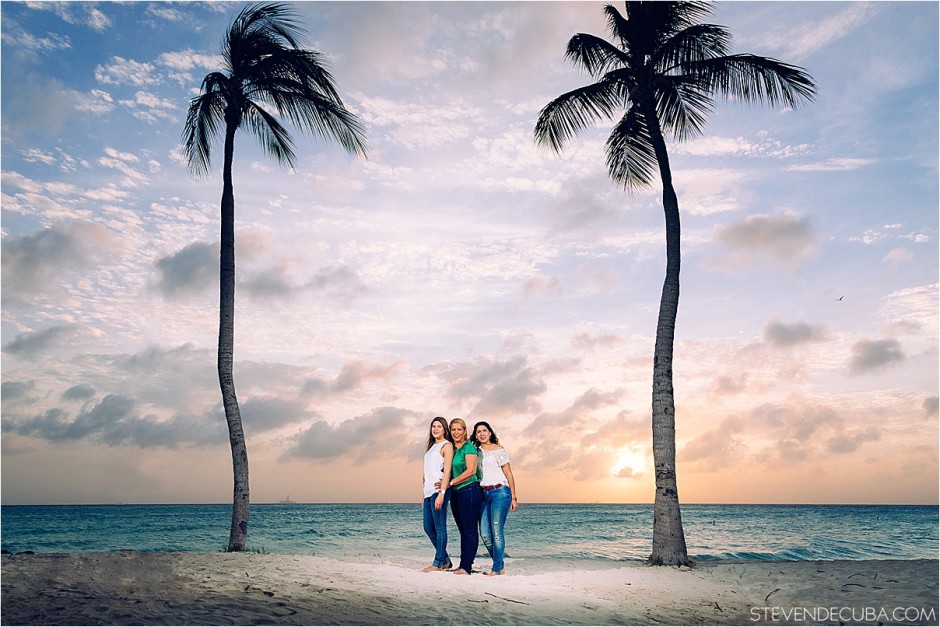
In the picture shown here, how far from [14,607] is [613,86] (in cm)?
1290

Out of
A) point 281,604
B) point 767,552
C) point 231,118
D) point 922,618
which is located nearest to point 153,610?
point 281,604

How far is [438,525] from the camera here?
923 centimetres

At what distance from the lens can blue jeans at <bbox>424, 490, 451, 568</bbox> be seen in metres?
9.19

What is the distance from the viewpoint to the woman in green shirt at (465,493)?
8.88 metres

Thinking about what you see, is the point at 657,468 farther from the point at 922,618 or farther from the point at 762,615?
the point at 922,618

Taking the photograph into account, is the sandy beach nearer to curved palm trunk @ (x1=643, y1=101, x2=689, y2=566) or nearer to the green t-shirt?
curved palm trunk @ (x1=643, y1=101, x2=689, y2=566)

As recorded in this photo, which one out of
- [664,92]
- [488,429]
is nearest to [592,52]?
[664,92]

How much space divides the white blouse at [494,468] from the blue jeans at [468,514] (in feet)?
0.75

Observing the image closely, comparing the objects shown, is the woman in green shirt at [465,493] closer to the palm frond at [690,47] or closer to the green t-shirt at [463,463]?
the green t-shirt at [463,463]

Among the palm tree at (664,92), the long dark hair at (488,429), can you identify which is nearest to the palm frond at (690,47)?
the palm tree at (664,92)

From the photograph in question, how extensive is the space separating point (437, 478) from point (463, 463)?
1.54 feet

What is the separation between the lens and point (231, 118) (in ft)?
43.2

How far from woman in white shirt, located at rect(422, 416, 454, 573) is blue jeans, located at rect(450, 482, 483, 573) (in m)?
0.20

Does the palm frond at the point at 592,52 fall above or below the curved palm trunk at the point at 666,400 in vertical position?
above
